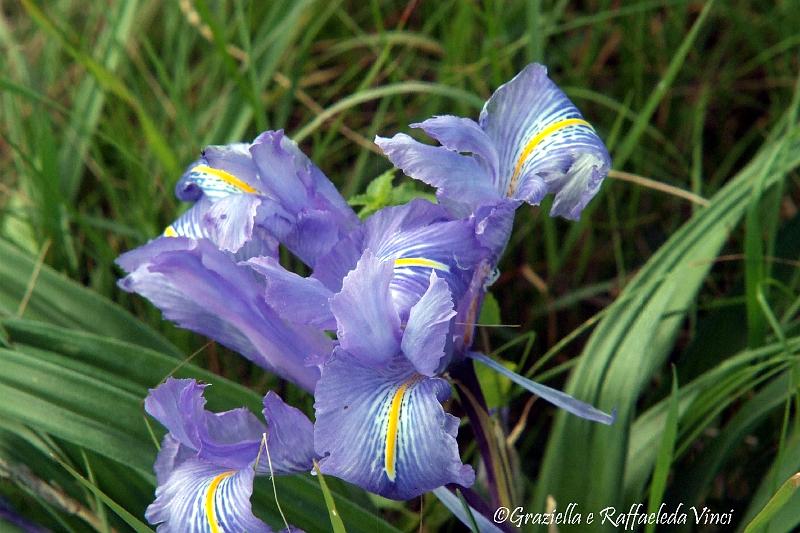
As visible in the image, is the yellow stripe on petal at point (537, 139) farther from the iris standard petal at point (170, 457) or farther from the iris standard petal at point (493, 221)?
the iris standard petal at point (170, 457)

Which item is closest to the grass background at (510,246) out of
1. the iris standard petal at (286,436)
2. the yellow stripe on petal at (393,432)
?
the iris standard petal at (286,436)

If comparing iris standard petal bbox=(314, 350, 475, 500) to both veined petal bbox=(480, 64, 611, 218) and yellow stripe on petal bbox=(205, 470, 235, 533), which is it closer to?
yellow stripe on petal bbox=(205, 470, 235, 533)

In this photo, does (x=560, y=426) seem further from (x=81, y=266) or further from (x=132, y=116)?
(x=132, y=116)

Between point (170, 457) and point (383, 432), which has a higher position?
point (383, 432)

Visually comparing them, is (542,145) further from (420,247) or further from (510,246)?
(510,246)

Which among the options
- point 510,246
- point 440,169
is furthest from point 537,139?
point 510,246

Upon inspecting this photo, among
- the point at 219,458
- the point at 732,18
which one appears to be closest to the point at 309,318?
the point at 219,458

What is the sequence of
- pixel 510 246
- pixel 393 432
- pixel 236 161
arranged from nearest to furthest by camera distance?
pixel 393 432 → pixel 236 161 → pixel 510 246
